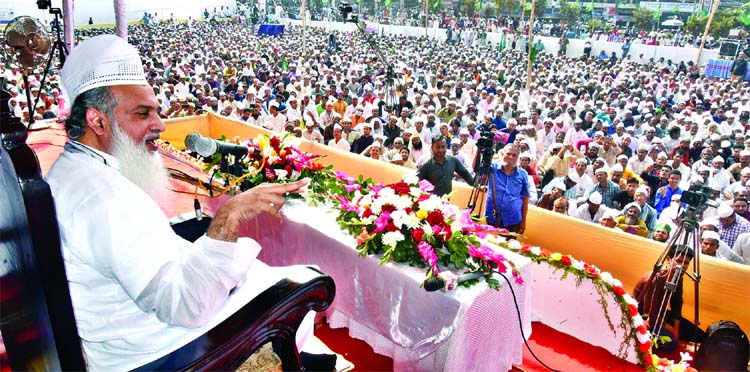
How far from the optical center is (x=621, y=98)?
1355 centimetres

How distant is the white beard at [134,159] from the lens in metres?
1.51

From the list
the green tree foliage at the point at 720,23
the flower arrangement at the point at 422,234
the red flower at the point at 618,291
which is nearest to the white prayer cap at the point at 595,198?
the red flower at the point at 618,291

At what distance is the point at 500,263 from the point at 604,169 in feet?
13.4

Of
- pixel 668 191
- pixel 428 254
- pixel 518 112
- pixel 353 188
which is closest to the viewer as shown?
pixel 428 254

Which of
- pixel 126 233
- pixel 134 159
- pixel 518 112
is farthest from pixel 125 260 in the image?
pixel 518 112

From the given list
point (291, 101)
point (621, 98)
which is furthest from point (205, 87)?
point (621, 98)

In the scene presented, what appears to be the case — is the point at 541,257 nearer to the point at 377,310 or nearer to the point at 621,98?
the point at 377,310

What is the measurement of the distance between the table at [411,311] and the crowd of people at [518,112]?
5.10 ft

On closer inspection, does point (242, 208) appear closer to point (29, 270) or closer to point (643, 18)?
point (29, 270)

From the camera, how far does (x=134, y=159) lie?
154cm

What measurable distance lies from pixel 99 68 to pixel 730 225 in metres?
6.23

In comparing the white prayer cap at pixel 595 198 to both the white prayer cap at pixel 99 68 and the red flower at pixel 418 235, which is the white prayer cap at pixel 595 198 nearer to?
the red flower at pixel 418 235

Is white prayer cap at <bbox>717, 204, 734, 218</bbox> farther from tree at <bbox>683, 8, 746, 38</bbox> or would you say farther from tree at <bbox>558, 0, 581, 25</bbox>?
tree at <bbox>558, 0, 581, 25</bbox>

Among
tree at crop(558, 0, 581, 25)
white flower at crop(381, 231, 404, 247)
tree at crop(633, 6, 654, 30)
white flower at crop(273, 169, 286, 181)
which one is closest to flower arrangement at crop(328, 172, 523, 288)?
white flower at crop(381, 231, 404, 247)
